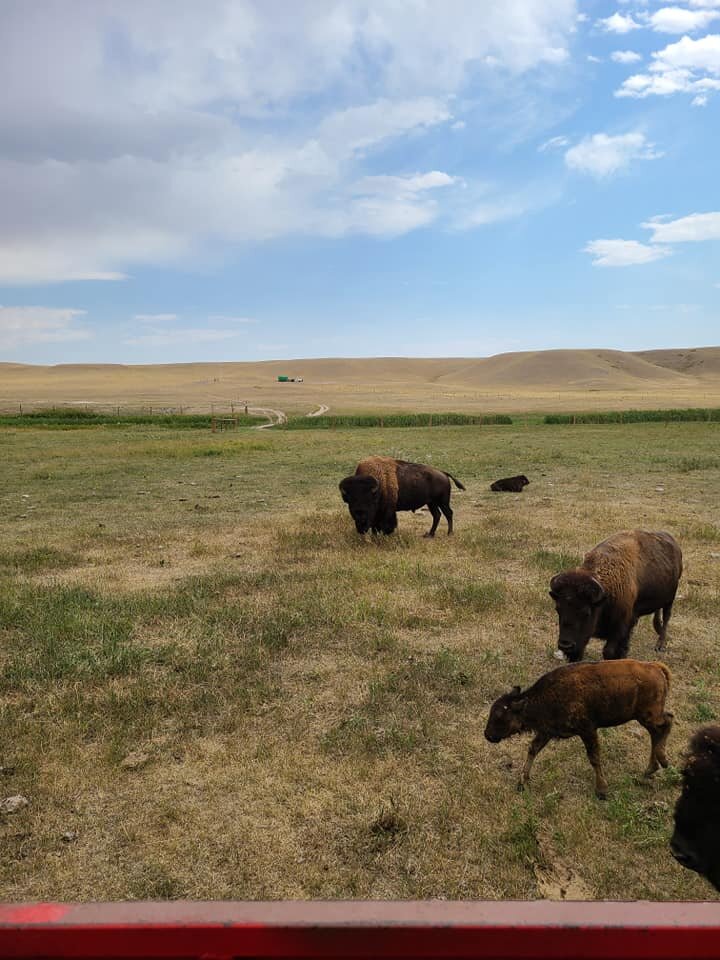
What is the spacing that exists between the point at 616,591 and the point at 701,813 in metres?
3.25

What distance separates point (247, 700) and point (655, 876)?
344cm

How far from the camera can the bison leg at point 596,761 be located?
4.65 m

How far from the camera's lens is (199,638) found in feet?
23.9

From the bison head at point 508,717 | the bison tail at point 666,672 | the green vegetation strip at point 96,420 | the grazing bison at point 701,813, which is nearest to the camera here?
the grazing bison at point 701,813

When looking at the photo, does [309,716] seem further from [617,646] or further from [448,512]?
[448,512]

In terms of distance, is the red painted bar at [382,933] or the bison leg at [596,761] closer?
the red painted bar at [382,933]

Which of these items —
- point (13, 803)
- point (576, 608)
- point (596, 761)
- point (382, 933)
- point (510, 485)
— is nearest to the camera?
point (382, 933)

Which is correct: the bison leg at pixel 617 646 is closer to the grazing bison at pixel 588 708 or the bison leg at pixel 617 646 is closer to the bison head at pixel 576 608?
the bison head at pixel 576 608

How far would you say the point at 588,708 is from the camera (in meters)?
4.74

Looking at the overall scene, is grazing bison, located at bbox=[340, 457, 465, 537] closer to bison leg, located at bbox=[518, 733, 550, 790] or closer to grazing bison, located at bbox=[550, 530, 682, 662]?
grazing bison, located at bbox=[550, 530, 682, 662]

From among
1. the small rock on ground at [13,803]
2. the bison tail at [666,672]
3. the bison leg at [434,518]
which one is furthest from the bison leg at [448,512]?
the small rock on ground at [13,803]

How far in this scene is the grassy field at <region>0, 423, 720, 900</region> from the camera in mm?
3969

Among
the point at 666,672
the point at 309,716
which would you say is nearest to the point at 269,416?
the point at 309,716

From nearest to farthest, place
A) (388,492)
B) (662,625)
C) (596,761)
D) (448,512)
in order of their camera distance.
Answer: (596,761)
(662,625)
(388,492)
(448,512)
